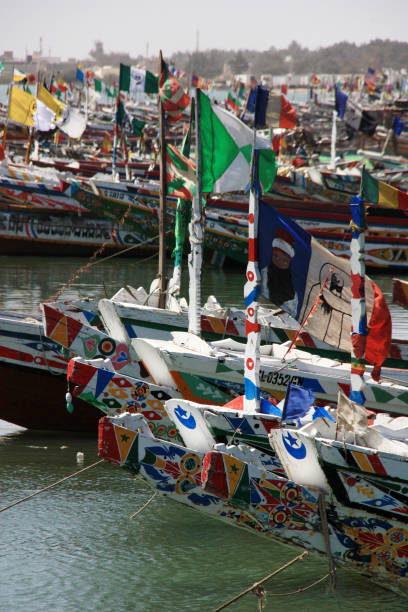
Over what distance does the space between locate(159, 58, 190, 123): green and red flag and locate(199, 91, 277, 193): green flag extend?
3583 mm

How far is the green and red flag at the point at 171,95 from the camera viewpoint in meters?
13.5

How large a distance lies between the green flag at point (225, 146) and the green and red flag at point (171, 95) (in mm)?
3583

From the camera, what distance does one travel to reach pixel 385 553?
7.54 metres

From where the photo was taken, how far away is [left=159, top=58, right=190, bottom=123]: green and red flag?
13547 millimetres

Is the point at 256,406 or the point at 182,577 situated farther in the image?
the point at 256,406

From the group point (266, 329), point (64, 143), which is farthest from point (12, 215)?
point (64, 143)

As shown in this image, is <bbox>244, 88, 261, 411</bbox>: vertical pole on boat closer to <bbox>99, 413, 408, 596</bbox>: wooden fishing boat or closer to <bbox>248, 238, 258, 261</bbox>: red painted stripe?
<bbox>248, 238, 258, 261</bbox>: red painted stripe

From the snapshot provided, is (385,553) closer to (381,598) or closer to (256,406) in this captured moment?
(381,598)

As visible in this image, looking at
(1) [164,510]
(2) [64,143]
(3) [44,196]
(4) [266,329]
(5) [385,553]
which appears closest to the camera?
(5) [385,553]

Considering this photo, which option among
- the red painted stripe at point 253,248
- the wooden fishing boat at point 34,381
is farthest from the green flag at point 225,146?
the wooden fishing boat at point 34,381

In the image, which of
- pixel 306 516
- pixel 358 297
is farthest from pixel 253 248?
pixel 306 516

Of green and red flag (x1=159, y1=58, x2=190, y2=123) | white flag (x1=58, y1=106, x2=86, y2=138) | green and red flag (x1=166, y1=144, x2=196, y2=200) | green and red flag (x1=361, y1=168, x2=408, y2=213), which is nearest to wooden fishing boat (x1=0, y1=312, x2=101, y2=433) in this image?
green and red flag (x1=166, y1=144, x2=196, y2=200)

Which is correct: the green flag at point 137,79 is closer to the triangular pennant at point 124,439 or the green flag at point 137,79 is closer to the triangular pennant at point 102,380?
the triangular pennant at point 102,380

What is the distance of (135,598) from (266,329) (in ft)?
19.7
